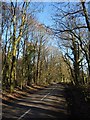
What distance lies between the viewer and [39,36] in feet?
229

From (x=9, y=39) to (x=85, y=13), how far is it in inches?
825

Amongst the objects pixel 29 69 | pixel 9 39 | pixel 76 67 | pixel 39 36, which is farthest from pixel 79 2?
pixel 39 36

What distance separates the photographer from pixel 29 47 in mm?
57250

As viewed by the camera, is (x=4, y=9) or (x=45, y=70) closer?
(x=4, y=9)

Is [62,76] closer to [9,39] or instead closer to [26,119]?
[9,39]

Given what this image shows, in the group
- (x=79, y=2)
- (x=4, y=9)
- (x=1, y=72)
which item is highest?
(x=4, y=9)

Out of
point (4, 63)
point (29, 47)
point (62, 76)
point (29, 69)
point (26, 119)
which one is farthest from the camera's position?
point (62, 76)

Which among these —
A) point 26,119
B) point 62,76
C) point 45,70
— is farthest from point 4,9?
point 62,76

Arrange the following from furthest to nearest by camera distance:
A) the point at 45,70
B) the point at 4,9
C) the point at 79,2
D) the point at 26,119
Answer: the point at 45,70, the point at 4,9, the point at 79,2, the point at 26,119

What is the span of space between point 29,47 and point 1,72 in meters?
18.0

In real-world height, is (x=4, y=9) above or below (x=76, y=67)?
above

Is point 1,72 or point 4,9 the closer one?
point 4,9

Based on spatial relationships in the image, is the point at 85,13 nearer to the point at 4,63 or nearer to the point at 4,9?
the point at 4,9

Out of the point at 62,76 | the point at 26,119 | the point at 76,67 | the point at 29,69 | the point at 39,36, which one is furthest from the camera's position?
the point at 62,76
